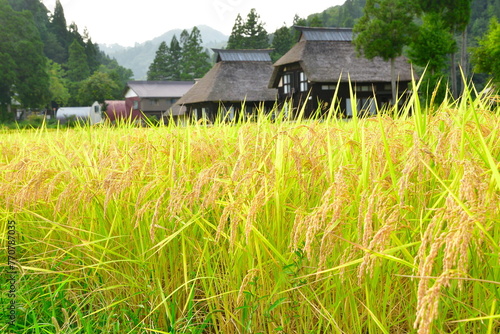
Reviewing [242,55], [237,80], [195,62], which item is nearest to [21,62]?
[242,55]

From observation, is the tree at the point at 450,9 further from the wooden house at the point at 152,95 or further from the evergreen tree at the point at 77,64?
the evergreen tree at the point at 77,64

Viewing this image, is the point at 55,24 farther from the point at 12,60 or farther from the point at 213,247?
the point at 213,247

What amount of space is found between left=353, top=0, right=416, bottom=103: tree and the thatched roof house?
8173mm

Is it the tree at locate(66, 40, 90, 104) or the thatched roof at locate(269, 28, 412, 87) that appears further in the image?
the tree at locate(66, 40, 90, 104)

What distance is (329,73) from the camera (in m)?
27.5

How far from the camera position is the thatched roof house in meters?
31.8

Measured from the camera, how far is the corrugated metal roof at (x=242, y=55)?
113 ft

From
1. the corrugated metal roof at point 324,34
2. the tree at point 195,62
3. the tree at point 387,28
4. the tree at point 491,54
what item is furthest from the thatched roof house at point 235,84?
the tree at point 195,62

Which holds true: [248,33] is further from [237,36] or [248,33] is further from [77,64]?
[77,64]

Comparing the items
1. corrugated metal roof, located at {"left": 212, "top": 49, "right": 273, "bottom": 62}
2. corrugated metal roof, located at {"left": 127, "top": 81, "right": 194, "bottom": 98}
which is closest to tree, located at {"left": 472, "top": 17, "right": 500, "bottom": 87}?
corrugated metal roof, located at {"left": 212, "top": 49, "right": 273, "bottom": 62}

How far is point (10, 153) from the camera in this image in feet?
13.9

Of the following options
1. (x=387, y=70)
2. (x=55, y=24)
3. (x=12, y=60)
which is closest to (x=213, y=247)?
(x=387, y=70)

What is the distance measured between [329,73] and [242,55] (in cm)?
977

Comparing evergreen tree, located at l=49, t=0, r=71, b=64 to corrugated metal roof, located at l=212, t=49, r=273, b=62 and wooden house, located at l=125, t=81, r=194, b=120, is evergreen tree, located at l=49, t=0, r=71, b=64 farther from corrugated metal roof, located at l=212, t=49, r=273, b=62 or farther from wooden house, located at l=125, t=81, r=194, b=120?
corrugated metal roof, located at l=212, t=49, r=273, b=62
